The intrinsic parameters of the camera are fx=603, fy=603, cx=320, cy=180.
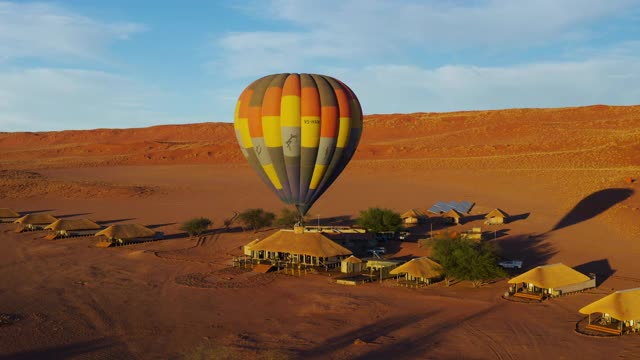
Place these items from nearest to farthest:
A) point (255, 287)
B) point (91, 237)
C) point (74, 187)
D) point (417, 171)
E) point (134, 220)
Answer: point (255, 287)
point (91, 237)
point (134, 220)
point (74, 187)
point (417, 171)

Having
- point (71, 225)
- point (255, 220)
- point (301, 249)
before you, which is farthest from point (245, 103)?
point (71, 225)

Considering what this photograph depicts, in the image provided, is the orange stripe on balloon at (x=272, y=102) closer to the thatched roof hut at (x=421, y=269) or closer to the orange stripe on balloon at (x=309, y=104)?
the orange stripe on balloon at (x=309, y=104)

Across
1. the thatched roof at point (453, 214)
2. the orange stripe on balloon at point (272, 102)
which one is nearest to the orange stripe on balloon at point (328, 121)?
the orange stripe on balloon at point (272, 102)

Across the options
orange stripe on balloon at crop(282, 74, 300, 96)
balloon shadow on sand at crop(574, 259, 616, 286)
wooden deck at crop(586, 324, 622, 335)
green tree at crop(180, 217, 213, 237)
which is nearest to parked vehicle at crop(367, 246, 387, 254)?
orange stripe on balloon at crop(282, 74, 300, 96)

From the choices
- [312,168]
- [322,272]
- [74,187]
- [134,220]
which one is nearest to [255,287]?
[322,272]

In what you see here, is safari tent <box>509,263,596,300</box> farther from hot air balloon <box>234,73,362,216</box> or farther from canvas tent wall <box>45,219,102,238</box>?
canvas tent wall <box>45,219,102,238</box>

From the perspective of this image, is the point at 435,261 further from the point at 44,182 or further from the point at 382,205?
the point at 44,182

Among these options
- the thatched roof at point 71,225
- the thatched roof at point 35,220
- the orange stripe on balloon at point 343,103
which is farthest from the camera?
the thatched roof at point 35,220

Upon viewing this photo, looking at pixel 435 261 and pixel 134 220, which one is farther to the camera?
pixel 134 220
